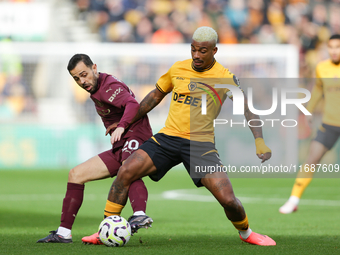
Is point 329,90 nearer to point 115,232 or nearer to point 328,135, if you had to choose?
point 328,135

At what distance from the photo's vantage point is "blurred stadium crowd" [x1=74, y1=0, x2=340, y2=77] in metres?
18.5

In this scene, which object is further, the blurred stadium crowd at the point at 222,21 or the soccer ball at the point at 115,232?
the blurred stadium crowd at the point at 222,21

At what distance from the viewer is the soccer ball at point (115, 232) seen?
4.75m

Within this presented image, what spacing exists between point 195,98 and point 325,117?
12.5 feet

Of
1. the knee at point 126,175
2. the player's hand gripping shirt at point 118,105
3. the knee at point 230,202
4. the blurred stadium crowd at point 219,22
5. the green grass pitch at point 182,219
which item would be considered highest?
the blurred stadium crowd at point 219,22

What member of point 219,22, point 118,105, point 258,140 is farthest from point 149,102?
point 219,22

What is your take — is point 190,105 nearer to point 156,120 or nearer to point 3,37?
point 156,120

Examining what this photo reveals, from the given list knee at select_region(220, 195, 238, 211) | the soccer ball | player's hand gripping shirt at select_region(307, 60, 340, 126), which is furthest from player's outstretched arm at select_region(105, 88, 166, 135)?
player's hand gripping shirt at select_region(307, 60, 340, 126)

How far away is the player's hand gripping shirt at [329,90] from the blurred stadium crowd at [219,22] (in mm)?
10138

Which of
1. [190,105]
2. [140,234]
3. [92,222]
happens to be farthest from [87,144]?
[190,105]

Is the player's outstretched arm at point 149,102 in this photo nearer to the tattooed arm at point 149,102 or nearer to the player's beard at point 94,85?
the tattooed arm at point 149,102

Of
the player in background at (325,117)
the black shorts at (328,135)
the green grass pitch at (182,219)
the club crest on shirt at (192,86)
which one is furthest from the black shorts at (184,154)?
the black shorts at (328,135)

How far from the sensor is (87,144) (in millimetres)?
15219

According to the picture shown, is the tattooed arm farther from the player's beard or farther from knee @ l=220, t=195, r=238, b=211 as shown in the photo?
knee @ l=220, t=195, r=238, b=211
